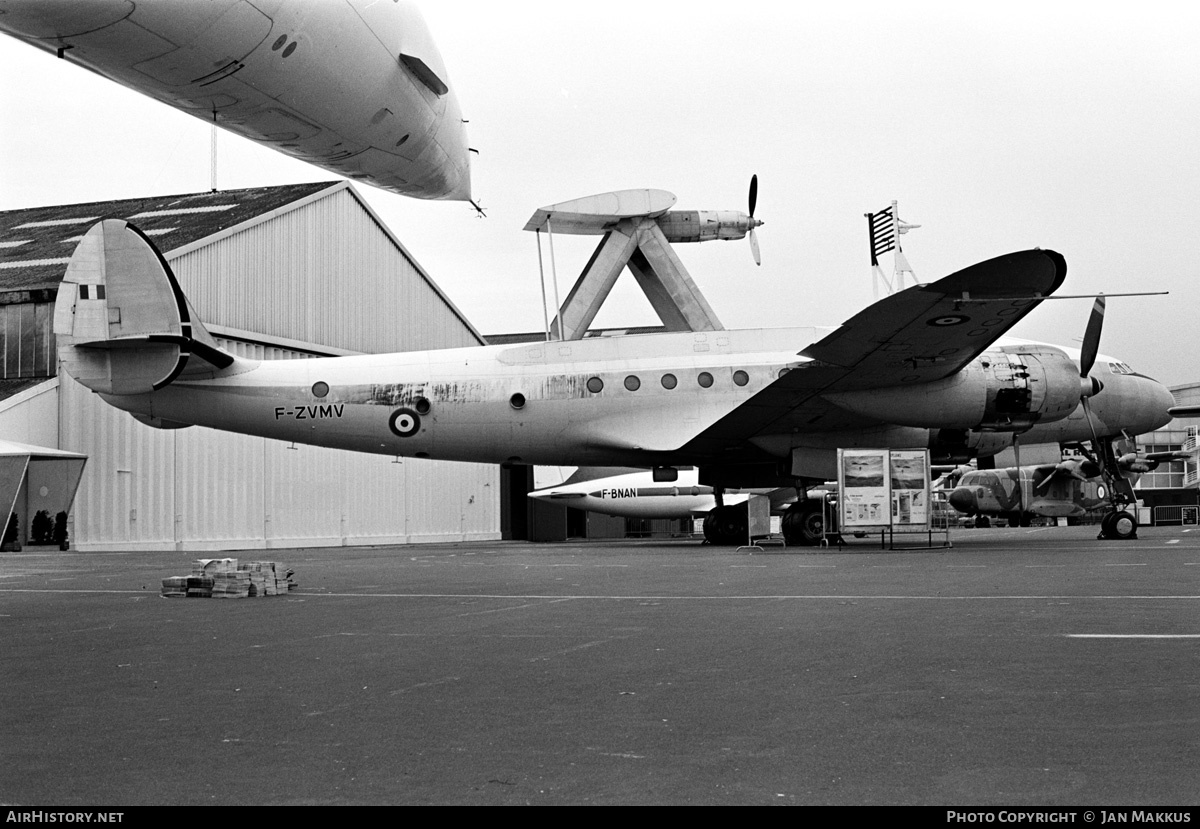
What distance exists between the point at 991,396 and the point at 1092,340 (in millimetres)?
3461

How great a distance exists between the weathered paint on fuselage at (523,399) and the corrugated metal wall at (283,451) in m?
13.5

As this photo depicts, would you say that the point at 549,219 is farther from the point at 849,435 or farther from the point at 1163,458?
the point at 1163,458

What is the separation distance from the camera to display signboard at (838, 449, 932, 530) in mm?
23453

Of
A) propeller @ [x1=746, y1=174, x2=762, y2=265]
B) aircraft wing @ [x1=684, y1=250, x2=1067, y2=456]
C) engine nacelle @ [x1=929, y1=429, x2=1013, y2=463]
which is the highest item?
propeller @ [x1=746, y1=174, x2=762, y2=265]

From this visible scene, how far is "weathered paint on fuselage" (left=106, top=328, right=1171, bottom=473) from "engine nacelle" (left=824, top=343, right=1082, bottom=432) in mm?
1238

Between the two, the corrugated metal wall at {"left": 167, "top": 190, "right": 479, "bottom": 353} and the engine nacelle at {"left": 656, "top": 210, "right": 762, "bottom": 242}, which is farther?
the corrugated metal wall at {"left": 167, "top": 190, "right": 479, "bottom": 353}

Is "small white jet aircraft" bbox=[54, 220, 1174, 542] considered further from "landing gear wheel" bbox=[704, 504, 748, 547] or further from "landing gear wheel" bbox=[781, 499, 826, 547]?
"landing gear wheel" bbox=[704, 504, 748, 547]

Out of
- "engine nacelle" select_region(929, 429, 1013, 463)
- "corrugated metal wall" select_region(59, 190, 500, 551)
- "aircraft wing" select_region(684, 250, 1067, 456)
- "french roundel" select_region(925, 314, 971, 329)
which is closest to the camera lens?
"aircraft wing" select_region(684, 250, 1067, 456)

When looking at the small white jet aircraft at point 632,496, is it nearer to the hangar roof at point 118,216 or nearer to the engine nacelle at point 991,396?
the hangar roof at point 118,216

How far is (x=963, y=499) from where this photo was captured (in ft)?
197

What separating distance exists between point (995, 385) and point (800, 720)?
20296 millimetres

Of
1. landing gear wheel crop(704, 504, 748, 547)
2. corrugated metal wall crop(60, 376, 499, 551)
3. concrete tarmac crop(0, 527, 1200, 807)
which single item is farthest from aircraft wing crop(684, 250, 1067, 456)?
corrugated metal wall crop(60, 376, 499, 551)

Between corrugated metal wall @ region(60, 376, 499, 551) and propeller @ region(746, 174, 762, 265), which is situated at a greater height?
propeller @ region(746, 174, 762, 265)
